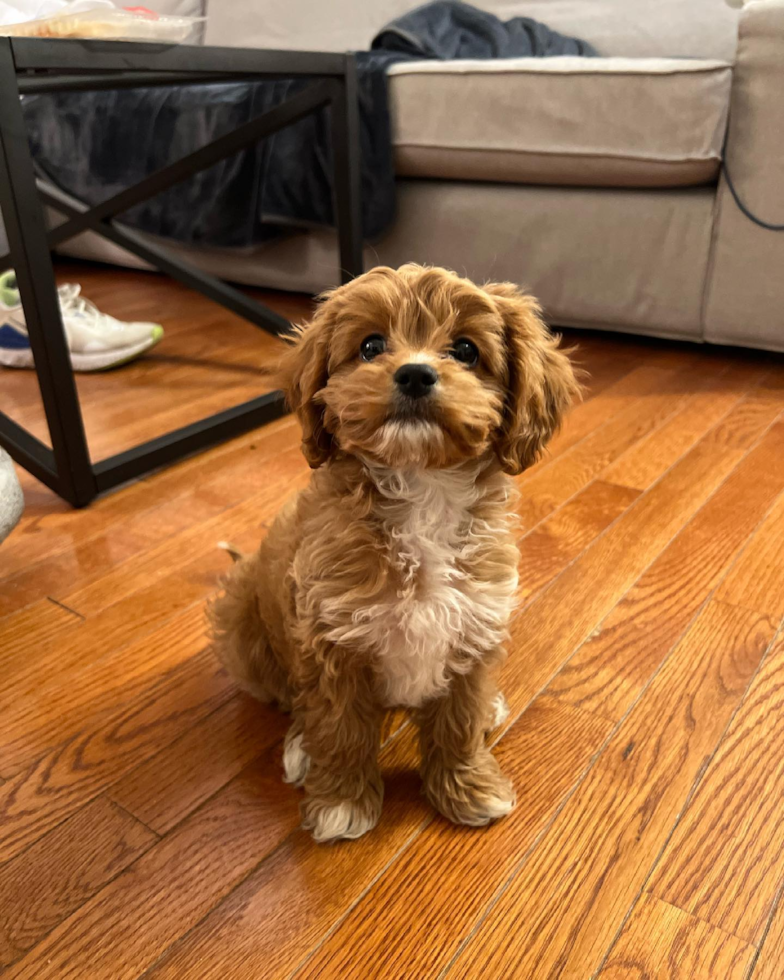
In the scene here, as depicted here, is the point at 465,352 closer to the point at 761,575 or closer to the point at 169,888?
the point at 169,888

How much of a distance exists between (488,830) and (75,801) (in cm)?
58

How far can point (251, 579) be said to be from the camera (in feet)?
4.31

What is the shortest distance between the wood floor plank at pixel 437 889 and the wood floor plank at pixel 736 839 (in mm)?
169

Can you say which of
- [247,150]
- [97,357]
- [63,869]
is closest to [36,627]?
[63,869]

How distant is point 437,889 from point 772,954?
15.3 inches

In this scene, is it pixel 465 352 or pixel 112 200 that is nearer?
pixel 465 352

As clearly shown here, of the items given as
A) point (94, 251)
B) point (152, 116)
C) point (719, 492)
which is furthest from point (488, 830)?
point (94, 251)

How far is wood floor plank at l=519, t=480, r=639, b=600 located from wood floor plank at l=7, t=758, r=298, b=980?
674mm

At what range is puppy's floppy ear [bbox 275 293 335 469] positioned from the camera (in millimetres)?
1067

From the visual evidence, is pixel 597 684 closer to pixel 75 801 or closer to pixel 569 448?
pixel 75 801

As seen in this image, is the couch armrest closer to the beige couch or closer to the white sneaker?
the beige couch

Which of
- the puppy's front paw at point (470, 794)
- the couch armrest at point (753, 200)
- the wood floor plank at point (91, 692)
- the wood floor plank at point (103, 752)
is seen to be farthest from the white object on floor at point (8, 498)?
the couch armrest at point (753, 200)

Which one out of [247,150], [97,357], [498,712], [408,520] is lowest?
[97,357]

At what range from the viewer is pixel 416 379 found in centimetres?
95
